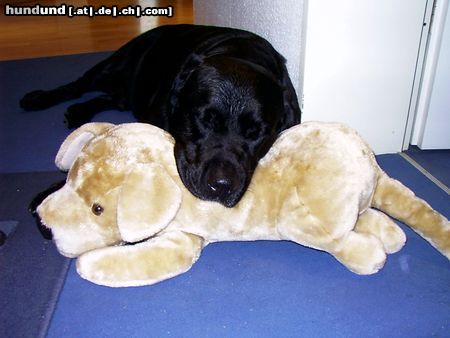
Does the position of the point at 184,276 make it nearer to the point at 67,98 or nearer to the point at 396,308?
the point at 396,308

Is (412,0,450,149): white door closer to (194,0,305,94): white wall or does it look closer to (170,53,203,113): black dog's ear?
(194,0,305,94): white wall

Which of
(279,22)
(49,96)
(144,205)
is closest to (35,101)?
(49,96)

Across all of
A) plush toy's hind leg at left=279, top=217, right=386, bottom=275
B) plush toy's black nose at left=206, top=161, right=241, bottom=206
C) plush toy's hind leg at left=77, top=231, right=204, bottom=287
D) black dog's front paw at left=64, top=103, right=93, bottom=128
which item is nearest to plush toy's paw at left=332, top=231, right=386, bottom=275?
plush toy's hind leg at left=279, top=217, right=386, bottom=275

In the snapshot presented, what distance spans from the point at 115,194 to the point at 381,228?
2.17ft

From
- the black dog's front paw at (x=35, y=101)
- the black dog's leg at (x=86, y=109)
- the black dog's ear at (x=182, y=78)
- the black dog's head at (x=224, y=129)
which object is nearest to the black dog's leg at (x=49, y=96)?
the black dog's front paw at (x=35, y=101)

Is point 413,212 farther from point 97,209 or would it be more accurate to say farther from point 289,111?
point 97,209

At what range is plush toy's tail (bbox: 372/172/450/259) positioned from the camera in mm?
1117

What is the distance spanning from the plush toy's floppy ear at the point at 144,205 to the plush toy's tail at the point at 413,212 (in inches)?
22.4

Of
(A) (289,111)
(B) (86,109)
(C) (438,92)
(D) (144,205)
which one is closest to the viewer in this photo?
(D) (144,205)

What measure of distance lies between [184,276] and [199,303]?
100mm

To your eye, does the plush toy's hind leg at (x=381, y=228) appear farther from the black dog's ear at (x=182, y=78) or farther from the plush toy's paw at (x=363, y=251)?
the black dog's ear at (x=182, y=78)

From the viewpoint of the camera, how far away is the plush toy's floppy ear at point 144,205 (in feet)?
3.01

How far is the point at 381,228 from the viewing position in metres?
1.12

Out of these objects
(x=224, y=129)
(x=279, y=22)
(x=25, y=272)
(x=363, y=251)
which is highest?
(x=279, y=22)
